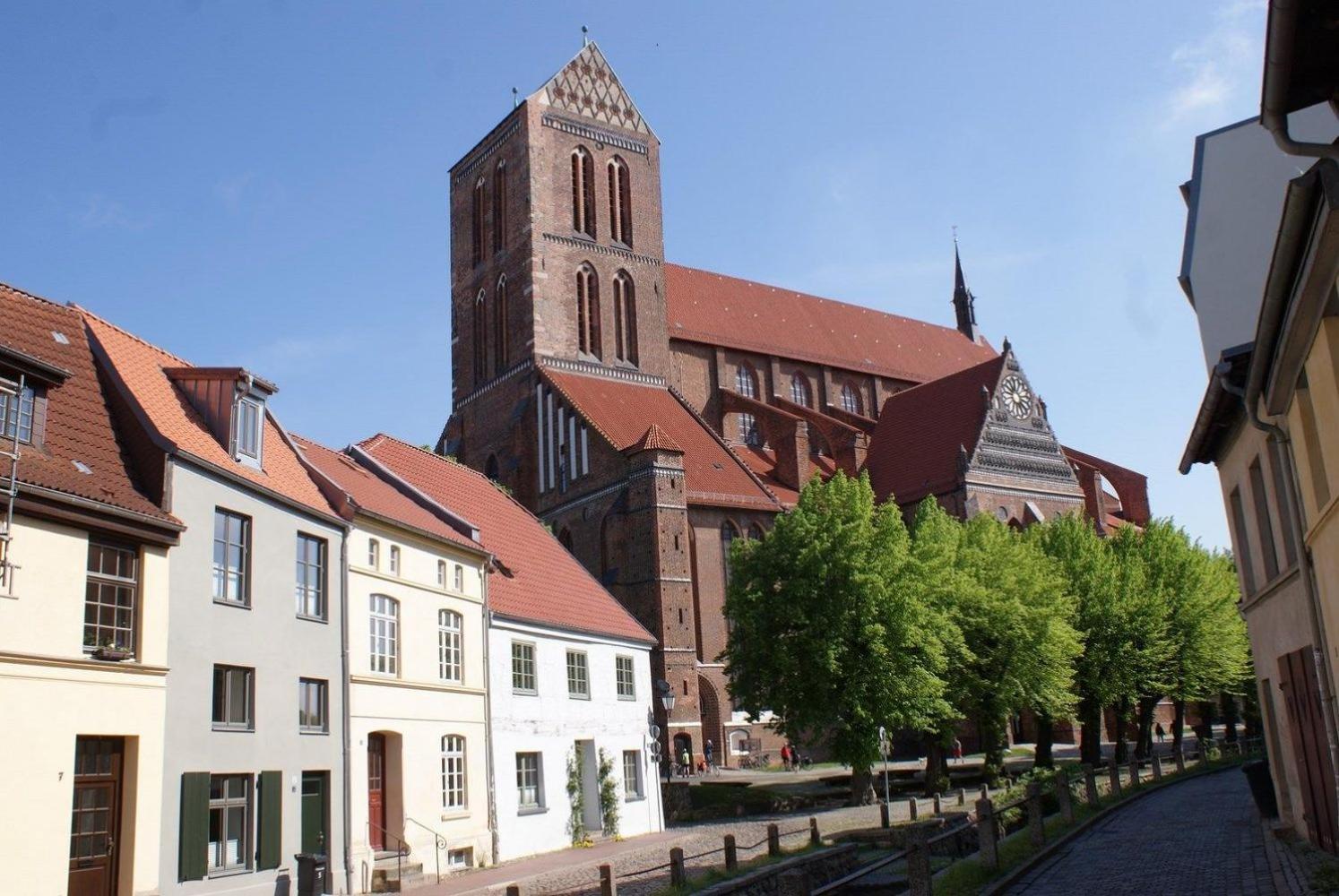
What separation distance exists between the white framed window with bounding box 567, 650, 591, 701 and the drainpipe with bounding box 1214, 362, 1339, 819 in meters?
16.0

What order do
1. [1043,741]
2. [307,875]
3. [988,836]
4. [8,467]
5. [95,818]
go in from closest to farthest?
[8,467] → [95,818] → [988,836] → [307,875] → [1043,741]

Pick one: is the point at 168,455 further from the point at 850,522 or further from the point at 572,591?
the point at 850,522

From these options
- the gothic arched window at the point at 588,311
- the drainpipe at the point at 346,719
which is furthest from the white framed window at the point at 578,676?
the gothic arched window at the point at 588,311

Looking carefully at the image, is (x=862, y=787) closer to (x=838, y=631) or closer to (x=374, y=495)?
(x=838, y=631)

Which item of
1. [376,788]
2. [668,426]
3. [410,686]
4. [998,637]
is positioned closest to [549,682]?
[410,686]

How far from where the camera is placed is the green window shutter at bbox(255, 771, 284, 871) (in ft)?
54.2

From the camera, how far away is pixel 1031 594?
1427 inches

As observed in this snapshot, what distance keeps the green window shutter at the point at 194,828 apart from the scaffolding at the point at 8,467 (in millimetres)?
3585

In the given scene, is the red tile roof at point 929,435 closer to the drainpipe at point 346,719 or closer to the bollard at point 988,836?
the drainpipe at point 346,719

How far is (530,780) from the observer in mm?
24359

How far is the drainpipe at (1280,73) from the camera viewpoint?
6047mm

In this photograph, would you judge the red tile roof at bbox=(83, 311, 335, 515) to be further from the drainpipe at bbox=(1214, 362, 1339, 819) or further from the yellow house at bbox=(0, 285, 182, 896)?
the drainpipe at bbox=(1214, 362, 1339, 819)

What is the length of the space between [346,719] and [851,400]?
48597mm

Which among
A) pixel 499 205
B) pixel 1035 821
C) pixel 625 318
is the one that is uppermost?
pixel 499 205
